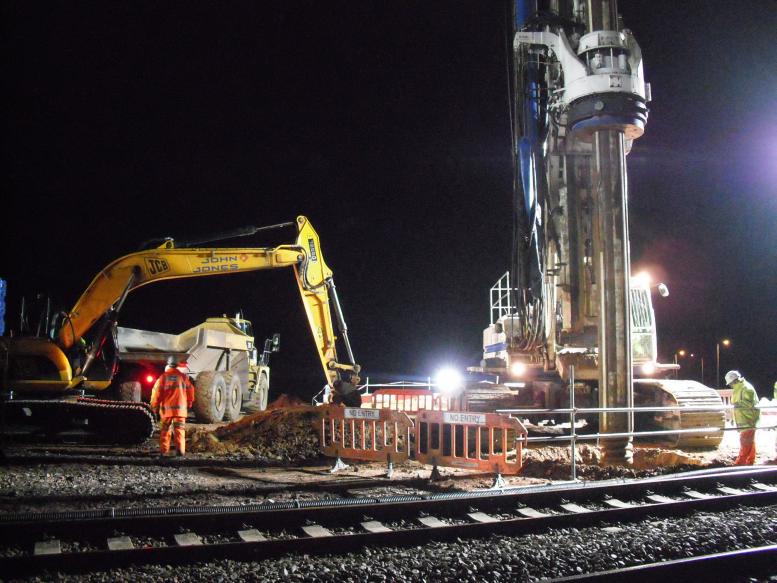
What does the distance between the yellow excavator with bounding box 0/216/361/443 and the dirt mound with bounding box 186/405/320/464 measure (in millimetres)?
1092

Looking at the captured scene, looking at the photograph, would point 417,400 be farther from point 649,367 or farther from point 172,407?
point 172,407

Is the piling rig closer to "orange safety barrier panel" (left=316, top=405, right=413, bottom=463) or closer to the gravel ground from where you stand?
"orange safety barrier panel" (left=316, top=405, right=413, bottom=463)

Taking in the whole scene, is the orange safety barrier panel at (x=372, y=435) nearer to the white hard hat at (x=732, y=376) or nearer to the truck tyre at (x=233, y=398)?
the white hard hat at (x=732, y=376)

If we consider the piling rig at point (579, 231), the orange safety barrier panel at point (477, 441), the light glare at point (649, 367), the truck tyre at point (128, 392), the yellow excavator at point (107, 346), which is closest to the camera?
the orange safety barrier panel at point (477, 441)

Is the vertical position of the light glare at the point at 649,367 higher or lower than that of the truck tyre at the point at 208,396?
higher

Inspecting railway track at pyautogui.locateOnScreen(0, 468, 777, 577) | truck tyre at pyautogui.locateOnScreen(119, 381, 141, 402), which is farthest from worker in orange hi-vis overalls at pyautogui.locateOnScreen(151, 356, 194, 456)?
railway track at pyautogui.locateOnScreen(0, 468, 777, 577)

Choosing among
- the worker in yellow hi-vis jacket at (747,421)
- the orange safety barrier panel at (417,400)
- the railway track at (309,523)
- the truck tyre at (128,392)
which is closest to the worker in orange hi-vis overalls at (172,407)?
the truck tyre at (128,392)

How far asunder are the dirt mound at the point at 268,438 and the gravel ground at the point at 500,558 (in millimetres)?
6107

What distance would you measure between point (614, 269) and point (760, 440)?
317 inches

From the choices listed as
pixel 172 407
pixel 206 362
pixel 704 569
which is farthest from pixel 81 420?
pixel 704 569

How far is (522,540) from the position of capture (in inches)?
240

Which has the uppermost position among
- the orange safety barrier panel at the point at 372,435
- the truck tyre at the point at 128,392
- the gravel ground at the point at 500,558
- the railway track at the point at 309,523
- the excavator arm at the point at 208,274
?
the excavator arm at the point at 208,274

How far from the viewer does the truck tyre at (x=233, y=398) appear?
16969mm

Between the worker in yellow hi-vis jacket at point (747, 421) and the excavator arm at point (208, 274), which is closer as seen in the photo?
the worker in yellow hi-vis jacket at point (747, 421)
